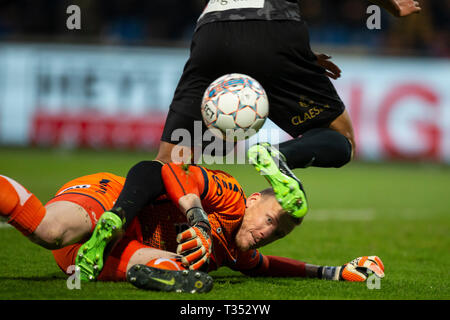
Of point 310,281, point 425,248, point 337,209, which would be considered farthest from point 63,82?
point 310,281

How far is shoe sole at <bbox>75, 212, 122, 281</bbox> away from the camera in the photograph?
3.38m

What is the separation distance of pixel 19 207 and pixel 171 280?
2.96 feet

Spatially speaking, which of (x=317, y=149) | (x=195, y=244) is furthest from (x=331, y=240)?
(x=195, y=244)

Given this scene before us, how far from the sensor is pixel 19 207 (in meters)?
3.40

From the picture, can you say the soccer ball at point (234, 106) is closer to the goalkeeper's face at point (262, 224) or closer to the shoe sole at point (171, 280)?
the goalkeeper's face at point (262, 224)

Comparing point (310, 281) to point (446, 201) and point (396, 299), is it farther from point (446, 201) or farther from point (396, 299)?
point (446, 201)

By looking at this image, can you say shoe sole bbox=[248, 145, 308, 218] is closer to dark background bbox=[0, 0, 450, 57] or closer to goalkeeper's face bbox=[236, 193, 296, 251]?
goalkeeper's face bbox=[236, 193, 296, 251]

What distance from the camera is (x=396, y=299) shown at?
3389 mm

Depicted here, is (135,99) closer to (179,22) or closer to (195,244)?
(179,22)

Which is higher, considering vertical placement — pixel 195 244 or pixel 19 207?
pixel 19 207
